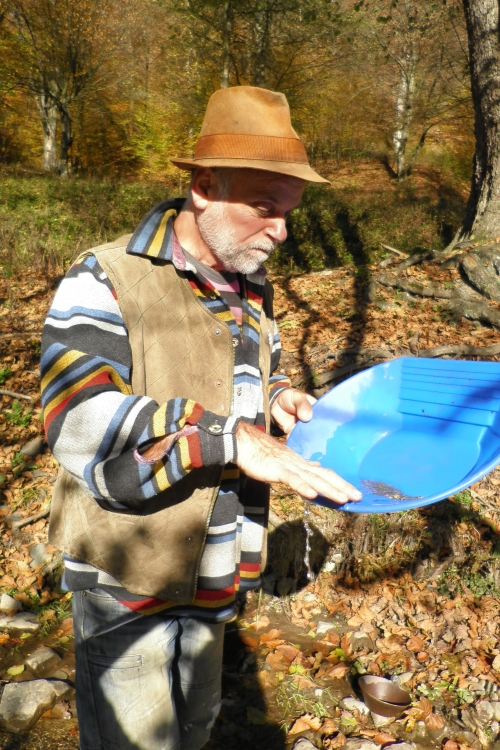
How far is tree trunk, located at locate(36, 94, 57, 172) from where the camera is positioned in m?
19.1

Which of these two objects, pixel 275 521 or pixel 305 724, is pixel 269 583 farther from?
pixel 305 724

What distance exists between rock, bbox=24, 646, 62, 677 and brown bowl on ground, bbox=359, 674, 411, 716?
207cm

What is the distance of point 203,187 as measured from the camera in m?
2.04

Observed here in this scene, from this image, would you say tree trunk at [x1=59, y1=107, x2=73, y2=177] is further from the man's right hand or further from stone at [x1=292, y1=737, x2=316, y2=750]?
the man's right hand

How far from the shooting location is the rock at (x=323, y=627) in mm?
4312

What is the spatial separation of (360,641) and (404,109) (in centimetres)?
2049

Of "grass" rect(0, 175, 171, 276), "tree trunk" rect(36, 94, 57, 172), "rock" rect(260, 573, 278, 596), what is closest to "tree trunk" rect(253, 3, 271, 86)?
"grass" rect(0, 175, 171, 276)

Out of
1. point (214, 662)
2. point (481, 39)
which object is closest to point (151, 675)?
point (214, 662)

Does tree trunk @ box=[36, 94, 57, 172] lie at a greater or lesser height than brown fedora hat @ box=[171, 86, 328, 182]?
greater

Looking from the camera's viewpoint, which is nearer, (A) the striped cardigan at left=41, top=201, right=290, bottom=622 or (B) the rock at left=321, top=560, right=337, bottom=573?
(A) the striped cardigan at left=41, top=201, right=290, bottom=622

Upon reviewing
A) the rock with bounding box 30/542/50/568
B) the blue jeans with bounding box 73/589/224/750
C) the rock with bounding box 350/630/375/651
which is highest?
the blue jeans with bounding box 73/589/224/750

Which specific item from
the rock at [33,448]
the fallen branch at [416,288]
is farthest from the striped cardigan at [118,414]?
the fallen branch at [416,288]

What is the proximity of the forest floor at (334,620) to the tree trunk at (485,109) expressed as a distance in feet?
10.0

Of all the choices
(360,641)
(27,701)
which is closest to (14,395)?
(27,701)
